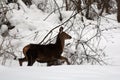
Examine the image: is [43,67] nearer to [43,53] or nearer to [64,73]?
[64,73]

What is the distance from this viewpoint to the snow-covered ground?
4102 mm

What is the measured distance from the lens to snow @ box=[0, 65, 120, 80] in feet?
13.1

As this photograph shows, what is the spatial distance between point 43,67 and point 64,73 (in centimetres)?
60

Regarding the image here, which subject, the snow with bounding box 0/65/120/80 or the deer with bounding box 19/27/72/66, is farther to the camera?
the deer with bounding box 19/27/72/66

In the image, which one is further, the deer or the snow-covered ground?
the deer

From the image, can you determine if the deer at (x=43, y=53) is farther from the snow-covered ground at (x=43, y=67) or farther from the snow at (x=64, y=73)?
the snow at (x=64, y=73)

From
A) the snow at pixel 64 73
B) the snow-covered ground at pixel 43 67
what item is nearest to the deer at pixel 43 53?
the snow-covered ground at pixel 43 67

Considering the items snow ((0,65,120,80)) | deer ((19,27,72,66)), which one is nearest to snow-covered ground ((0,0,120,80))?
snow ((0,65,120,80))

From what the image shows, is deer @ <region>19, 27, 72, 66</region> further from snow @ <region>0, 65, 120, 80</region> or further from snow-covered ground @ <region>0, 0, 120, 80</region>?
snow @ <region>0, 65, 120, 80</region>

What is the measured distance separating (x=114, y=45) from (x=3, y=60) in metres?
3.78

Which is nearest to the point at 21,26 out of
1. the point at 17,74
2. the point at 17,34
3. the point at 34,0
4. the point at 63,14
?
the point at 17,34

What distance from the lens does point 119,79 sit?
3.98 m

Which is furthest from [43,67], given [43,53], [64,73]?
[43,53]

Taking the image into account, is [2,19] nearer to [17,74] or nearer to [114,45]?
[114,45]
